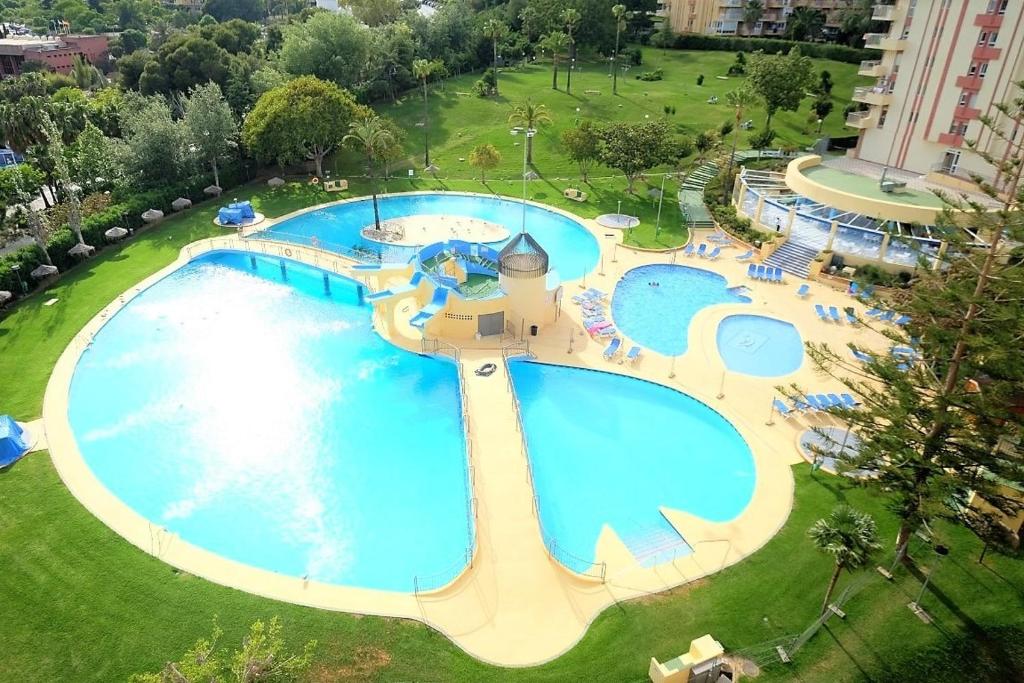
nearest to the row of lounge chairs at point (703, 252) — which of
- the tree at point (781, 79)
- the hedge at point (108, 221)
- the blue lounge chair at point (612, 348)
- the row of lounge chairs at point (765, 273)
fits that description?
the row of lounge chairs at point (765, 273)

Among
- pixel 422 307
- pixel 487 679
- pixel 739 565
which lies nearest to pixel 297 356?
pixel 422 307

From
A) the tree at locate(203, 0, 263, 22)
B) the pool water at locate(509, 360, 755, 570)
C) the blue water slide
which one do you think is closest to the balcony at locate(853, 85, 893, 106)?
the pool water at locate(509, 360, 755, 570)

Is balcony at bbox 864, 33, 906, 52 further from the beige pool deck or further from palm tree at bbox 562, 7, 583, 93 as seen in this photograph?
palm tree at bbox 562, 7, 583, 93

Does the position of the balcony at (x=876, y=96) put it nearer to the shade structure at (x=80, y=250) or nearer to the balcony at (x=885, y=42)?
the balcony at (x=885, y=42)

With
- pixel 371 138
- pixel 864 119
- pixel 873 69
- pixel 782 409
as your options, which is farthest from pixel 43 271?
pixel 873 69

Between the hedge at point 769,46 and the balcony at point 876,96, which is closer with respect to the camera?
the balcony at point 876,96

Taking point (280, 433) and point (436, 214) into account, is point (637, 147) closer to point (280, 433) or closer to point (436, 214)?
point (436, 214)
